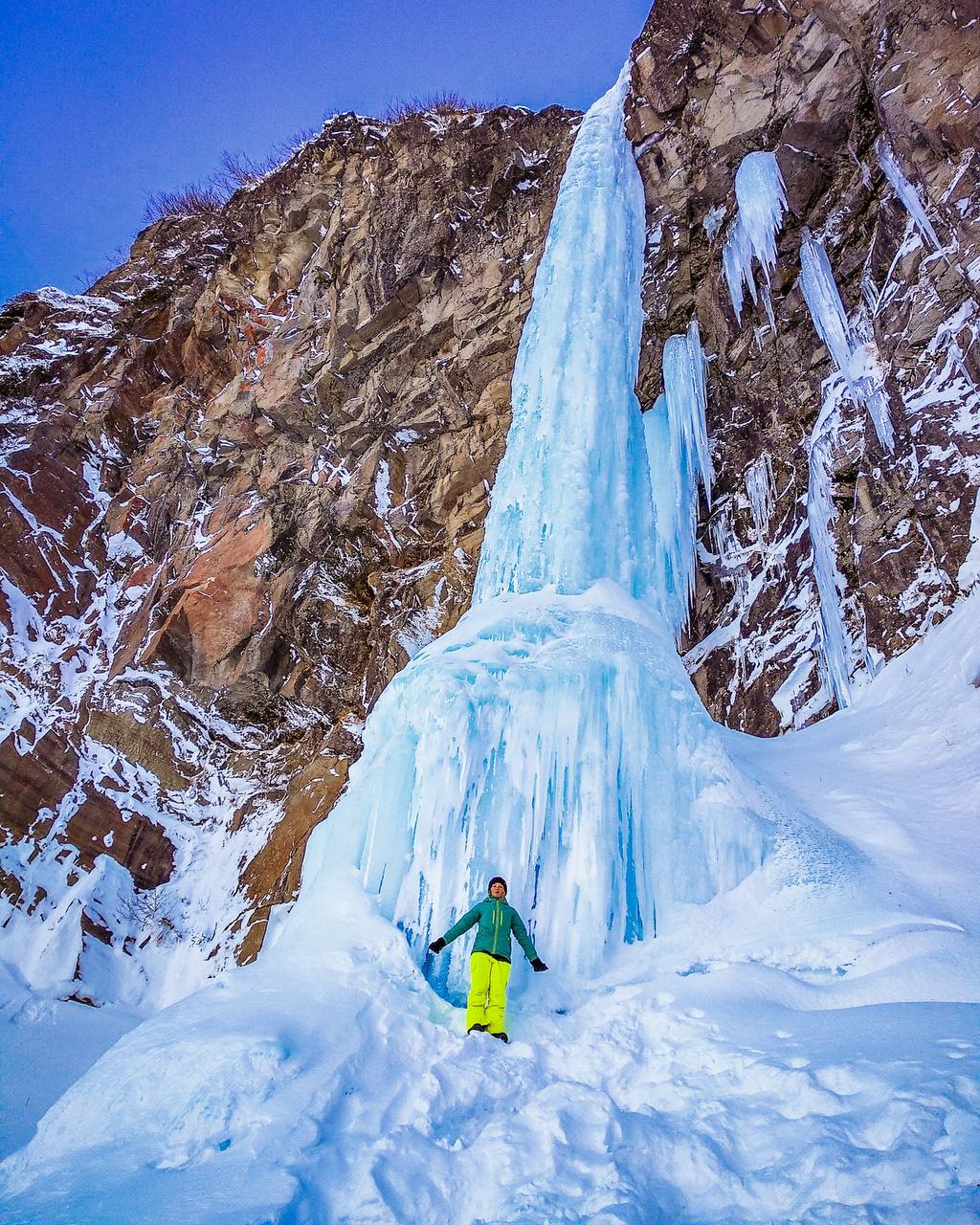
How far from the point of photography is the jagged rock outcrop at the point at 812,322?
8.34 meters

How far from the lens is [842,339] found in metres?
9.77

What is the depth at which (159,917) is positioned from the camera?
1095 centimetres

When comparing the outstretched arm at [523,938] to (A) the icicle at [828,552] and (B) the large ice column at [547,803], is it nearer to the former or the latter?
(B) the large ice column at [547,803]

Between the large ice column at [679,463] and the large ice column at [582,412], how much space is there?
0.71m

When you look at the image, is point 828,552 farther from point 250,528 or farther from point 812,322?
point 250,528

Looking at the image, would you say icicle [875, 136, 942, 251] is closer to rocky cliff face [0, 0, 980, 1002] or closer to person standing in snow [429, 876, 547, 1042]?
rocky cliff face [0, 0, 980, 1002]

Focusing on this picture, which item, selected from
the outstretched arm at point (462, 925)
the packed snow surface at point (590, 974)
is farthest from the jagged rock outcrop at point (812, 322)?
the outstretched arm at point (462, 925)

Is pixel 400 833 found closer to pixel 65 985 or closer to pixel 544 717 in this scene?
pixel 544 717

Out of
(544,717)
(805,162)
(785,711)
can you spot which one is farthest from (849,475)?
(544,717)

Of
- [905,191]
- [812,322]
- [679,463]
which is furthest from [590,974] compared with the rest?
[905,191]

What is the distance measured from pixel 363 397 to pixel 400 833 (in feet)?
35.0

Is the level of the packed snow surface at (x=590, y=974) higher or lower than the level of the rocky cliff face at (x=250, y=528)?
lower

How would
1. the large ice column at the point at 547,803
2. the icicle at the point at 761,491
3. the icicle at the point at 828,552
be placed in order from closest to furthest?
1. the large ice column at the point at 547,803
2. the icicle at the point at 828,552
3. the icicle at the point at 761,491

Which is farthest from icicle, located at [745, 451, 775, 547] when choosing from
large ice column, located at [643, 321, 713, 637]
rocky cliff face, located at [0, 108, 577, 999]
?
rocky cliff face, located at [0, 108, 577, 999]
